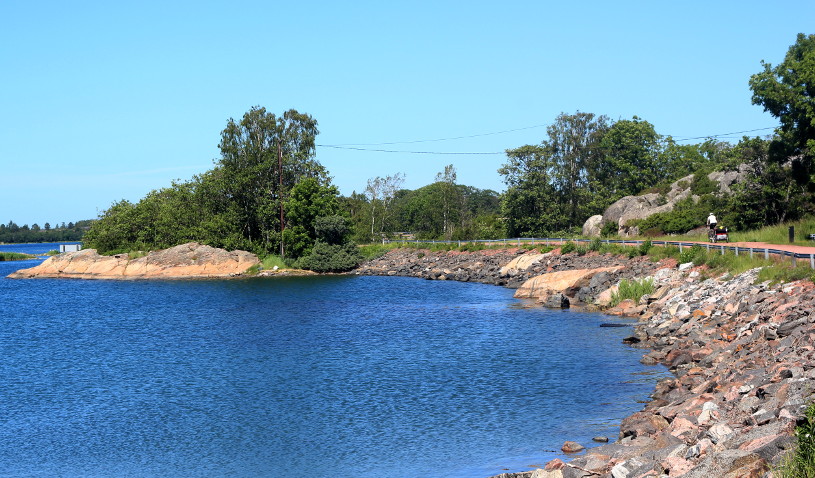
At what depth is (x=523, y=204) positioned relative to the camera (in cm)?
9469

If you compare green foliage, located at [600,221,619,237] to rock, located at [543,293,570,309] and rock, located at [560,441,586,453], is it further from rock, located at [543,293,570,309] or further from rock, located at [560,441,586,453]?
rock, located at [560,441,586,453]

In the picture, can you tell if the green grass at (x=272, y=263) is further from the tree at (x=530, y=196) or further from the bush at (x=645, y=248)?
the bush at (x=645, y=248)

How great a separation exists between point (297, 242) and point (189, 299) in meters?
24.7

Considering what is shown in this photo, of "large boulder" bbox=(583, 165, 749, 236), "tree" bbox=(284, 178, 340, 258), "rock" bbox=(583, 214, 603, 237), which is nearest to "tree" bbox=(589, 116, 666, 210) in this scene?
"rock" bbox=(583, 214, 603, 237)

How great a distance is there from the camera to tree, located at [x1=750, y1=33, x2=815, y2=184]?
156ft

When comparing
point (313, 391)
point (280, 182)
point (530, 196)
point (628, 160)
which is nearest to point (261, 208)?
point (280, 182)

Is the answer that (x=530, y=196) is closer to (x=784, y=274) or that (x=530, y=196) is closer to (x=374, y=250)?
(x=374, y=250)

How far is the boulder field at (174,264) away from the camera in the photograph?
8594cm

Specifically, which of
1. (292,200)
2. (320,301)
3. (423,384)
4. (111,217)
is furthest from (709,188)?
(111,217)

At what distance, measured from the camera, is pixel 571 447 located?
57.8 feet

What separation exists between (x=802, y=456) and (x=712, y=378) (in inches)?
377

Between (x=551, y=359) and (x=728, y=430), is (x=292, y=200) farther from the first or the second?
(x=728, y=430)

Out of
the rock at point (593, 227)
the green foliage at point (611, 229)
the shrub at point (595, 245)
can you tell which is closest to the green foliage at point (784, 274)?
the shrub at point (595, 245)

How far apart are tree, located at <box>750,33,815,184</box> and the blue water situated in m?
20.8
